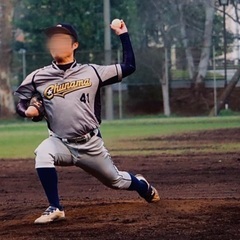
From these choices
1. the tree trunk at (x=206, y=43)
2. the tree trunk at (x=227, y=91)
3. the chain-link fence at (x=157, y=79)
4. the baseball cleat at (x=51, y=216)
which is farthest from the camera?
the tree trunk at (x=206, y=43)

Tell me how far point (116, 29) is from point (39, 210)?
1.99 meters

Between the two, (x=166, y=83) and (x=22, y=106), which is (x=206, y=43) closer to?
(x=166, y=83)

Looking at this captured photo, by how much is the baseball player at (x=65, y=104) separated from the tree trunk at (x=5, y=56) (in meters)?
35.8

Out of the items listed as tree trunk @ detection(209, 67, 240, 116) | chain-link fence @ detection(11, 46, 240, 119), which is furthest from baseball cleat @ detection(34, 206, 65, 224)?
chain-link fence @ detection(11, 46, 240, 119)

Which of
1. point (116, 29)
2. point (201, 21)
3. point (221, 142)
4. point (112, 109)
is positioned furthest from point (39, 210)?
point (201, 21)

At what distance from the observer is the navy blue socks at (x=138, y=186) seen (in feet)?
30.1

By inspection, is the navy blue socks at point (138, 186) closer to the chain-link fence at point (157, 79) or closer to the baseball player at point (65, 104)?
the baseball player at point (65, 104)

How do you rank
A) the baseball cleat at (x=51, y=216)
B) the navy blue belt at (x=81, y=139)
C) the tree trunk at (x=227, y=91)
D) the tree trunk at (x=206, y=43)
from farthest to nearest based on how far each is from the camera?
the tree trunk at (x=206, y=43) < the tree trunk at (x=227, y=91) < the navy blue belt at (x=81, y=139) < the baseball cleat at (x=51, y=216)

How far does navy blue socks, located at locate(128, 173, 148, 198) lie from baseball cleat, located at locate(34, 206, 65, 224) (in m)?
0.97

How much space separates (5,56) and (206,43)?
1029 cm

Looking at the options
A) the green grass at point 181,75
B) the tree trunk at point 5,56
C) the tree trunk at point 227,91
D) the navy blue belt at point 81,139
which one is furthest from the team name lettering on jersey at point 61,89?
the green grass at point 181,75

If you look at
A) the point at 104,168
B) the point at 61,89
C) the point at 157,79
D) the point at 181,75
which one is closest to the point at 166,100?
the point at 157,79

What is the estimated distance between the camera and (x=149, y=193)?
9336mm

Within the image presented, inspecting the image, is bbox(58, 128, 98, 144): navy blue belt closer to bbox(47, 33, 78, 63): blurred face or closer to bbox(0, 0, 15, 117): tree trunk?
bbox(47, 33, 78, 63): blurred face
